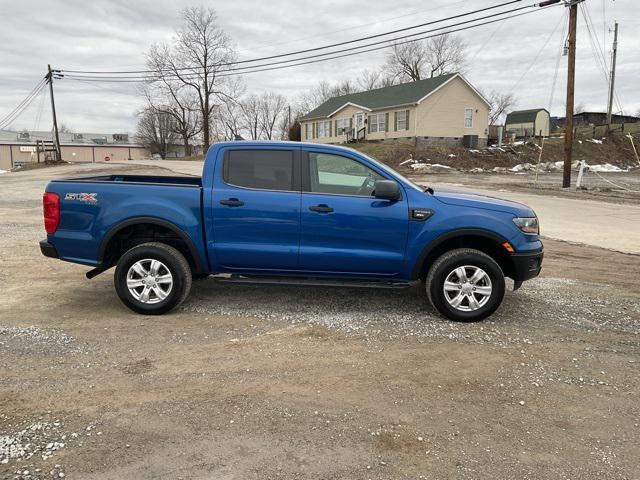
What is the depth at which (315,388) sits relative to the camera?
12.1ft

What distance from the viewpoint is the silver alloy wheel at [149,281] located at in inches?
200

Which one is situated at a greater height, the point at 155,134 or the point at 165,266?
the point at 155,134

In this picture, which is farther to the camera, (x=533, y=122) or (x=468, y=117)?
(x=533, y=122)

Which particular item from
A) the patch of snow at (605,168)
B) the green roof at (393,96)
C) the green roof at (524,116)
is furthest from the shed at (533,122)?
the green roof at (393,96)

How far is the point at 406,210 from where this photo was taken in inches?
195

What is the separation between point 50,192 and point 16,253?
3780mm

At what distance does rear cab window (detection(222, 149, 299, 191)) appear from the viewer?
16.8 feet

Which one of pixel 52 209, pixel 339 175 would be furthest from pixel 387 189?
pixel 52 209

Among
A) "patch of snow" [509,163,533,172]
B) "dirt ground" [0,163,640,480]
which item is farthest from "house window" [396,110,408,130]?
"dirt ground" [0,163,640,480]

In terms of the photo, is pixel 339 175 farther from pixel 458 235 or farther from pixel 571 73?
pixel 571 73

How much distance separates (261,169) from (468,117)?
1552 inches

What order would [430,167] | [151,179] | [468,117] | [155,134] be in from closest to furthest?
[151,179] < [430,167] < [468,117] < [155,134]

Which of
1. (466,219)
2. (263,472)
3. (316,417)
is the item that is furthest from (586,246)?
(263,472)

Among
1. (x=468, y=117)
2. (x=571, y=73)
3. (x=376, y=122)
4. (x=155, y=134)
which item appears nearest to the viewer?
(x=571, y=73)
